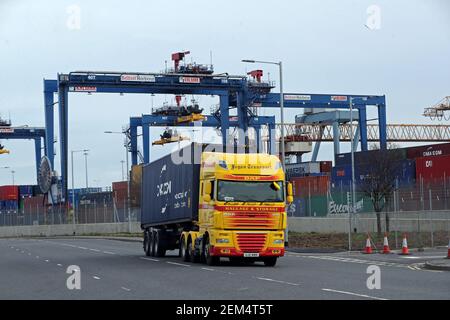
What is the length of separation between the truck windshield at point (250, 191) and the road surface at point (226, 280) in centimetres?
216

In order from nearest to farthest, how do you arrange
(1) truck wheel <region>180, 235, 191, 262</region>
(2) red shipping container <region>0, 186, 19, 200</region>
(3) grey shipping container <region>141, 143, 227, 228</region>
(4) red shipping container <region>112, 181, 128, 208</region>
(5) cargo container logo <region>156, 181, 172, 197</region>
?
(3) grey shipping container <region>141, 143, 227, 228</region>, (1) truck wheel <region>180, 235, 191, 262</region>, (5) cargo container logo <region>156, 181, 172, 197</region>, (4) red shipping container <region>112, 181, 128, 208</region>, (2) red shipping container <region>0, 186, 19, 200</region>

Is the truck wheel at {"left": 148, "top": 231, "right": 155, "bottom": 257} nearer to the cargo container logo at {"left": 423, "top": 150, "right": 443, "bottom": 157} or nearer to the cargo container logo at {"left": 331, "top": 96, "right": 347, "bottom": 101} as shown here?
the cargo container logo at {"left": 423, "top": 150, "right": 443, "bottom": 157}

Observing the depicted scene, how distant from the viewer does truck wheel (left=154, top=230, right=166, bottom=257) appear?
34.3m

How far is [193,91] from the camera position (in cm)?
6581

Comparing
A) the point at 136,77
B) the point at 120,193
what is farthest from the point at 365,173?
the point at 120,193

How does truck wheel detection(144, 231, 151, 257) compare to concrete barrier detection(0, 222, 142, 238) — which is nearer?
truck wheel detection(144, 231, 151, 257)

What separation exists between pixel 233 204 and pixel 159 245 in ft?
27.9

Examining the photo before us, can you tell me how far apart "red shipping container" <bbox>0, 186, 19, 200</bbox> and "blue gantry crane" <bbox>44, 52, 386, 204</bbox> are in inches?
1983

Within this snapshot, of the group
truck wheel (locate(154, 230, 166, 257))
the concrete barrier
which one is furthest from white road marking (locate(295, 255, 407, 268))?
the concrete barrier

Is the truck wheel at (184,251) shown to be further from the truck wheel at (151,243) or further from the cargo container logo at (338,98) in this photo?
the cargo container logo at (338,98)

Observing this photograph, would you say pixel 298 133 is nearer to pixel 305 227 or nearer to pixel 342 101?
pixel 342 101

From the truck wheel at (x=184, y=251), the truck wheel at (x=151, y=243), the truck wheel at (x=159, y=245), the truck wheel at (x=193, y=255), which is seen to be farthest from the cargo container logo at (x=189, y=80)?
the truck wheel at (x=193, y=255)
